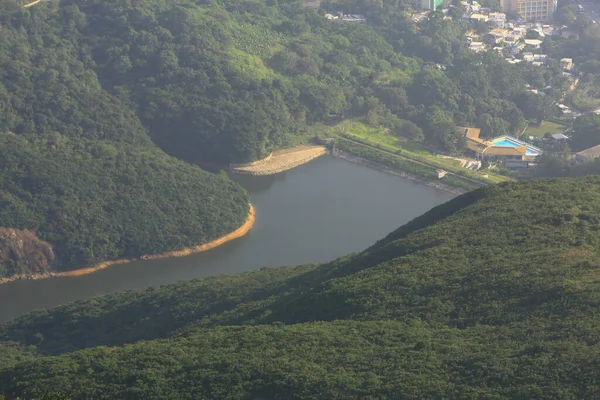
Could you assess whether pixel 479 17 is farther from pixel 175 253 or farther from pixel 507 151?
pixel 175 253

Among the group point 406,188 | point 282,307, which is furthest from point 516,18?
point 282,307

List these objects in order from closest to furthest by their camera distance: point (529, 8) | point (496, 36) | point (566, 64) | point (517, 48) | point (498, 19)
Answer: point (566, 64) < point (517, 48) < point (496, 36) < point (498, 19) < point (529, 8)

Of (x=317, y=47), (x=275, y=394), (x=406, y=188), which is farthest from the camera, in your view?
(x=317, y=47)

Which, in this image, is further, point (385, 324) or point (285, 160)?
point (285, 160)

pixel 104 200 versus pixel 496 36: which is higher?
pixel 496 36

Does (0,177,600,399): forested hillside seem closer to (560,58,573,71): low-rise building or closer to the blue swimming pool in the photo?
the blue swimming pool

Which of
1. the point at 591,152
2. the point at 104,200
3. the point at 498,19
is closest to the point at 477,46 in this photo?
the point at 498,19

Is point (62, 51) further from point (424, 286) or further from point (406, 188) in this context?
point (424, 286)
